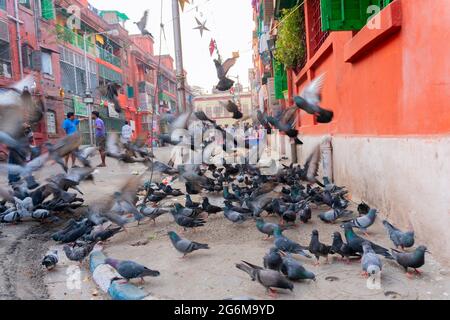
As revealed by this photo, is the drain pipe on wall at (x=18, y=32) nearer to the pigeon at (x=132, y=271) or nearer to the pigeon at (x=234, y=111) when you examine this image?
the pigeon at (x=234, y=111)

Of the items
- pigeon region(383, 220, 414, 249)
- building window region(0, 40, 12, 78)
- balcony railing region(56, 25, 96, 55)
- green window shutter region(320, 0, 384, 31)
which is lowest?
pigeon region(383, 220, 414, 249)

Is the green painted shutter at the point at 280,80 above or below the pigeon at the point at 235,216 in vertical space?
above

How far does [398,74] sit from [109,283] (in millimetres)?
4099

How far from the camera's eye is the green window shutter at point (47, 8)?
21.4m

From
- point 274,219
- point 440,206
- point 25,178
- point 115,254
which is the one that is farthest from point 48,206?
point 440,206

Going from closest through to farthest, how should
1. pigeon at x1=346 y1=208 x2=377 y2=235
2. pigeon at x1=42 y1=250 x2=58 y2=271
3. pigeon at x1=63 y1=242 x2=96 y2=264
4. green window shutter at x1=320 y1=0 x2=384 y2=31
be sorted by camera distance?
1. pigeon at x1=42 y1=250 x2=58 y2=271
2. pigeon at x1=63 y1=242 x2=96 y2=264
3. pigeon at x1=346 y1=208 x2=377 y2=235
4. green window shutter at x1=320 y1=0 x2=384 y2=31

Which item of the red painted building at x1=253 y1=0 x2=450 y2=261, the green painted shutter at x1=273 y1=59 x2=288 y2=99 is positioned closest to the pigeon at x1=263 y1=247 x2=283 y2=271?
the red painted building at x1=253 y1=0 x2=450 y2=261

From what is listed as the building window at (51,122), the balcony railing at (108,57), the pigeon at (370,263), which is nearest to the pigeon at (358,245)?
the pigeon at (370,263)

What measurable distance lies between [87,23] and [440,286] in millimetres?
27931

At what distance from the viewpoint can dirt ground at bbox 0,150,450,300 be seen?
3545 mm

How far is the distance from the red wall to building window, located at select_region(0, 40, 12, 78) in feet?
52.7

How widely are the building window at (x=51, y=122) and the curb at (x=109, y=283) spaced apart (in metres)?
19.0

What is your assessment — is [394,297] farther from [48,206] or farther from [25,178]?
[25,178]

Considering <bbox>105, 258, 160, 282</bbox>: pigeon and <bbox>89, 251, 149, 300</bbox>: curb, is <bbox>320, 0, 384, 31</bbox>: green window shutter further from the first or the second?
<bbox>89, 251, 149, 300</bbox>: curb
